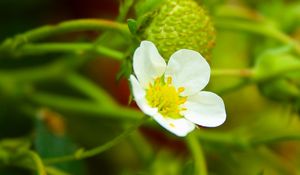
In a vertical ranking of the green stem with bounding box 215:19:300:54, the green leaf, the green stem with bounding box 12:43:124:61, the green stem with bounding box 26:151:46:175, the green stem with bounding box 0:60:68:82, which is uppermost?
the green leaf

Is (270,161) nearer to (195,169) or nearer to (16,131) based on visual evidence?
(195,169)

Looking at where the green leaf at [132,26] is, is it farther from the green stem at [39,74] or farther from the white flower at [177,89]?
the green stem at [39,74]

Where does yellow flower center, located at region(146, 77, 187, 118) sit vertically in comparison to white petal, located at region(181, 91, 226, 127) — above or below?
above

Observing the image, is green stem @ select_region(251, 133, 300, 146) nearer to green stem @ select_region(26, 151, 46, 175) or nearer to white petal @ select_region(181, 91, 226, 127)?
white petal @ select_region(181, 91, 226, 127)

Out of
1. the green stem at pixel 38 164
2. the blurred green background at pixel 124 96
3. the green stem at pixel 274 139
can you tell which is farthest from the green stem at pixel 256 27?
the green stem at pixel 38 164

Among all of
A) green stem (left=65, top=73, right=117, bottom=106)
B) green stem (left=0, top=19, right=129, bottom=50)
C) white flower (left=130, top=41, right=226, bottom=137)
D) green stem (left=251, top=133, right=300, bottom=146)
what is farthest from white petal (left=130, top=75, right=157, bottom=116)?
green stem (left=65, top=73, right=117, bottom=106)

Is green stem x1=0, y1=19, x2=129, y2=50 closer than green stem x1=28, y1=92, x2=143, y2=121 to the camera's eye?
Yes
